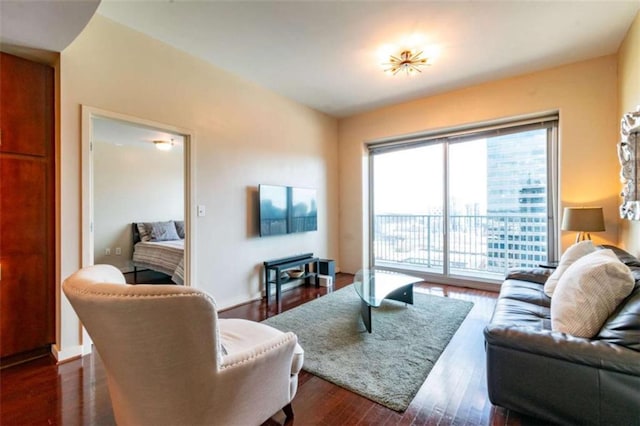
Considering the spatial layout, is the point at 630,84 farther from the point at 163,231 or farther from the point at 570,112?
the point at 163,231

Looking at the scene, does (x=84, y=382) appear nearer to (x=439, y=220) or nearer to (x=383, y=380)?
(x=383, y=380)

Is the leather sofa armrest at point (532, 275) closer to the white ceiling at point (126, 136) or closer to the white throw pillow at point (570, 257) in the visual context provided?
the white throw pillow at point (570, 257)

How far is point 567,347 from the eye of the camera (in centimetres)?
138

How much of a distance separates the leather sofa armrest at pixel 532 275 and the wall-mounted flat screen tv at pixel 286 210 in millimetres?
2691

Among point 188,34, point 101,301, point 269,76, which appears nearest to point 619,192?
point 269,76

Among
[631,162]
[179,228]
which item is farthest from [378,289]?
[179,228]

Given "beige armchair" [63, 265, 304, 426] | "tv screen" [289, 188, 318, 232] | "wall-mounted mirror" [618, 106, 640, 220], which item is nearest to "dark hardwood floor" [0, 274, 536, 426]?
"beige armchair" [63, 265, 304, 426]

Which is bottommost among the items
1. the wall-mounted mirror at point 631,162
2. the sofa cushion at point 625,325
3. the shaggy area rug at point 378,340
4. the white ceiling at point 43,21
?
the shaggy area rug at point 378,340

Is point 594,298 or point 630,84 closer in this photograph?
point 594,298

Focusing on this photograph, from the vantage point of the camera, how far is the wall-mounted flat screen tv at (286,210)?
150 inches

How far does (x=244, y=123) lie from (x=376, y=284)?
2.55 meters

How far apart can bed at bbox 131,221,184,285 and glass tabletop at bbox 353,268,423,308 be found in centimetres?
226

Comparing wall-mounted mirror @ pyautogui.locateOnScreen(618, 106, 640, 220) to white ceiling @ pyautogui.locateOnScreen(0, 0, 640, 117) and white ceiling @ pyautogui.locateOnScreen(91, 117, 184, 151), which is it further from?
white ceiling @ pyautogui.locateOnScreen(91, 117, 184, 151)

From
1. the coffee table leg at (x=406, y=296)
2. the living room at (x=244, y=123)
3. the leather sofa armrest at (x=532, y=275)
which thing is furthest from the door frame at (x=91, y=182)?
the leather sofa armrest at (x=532, y=275)
